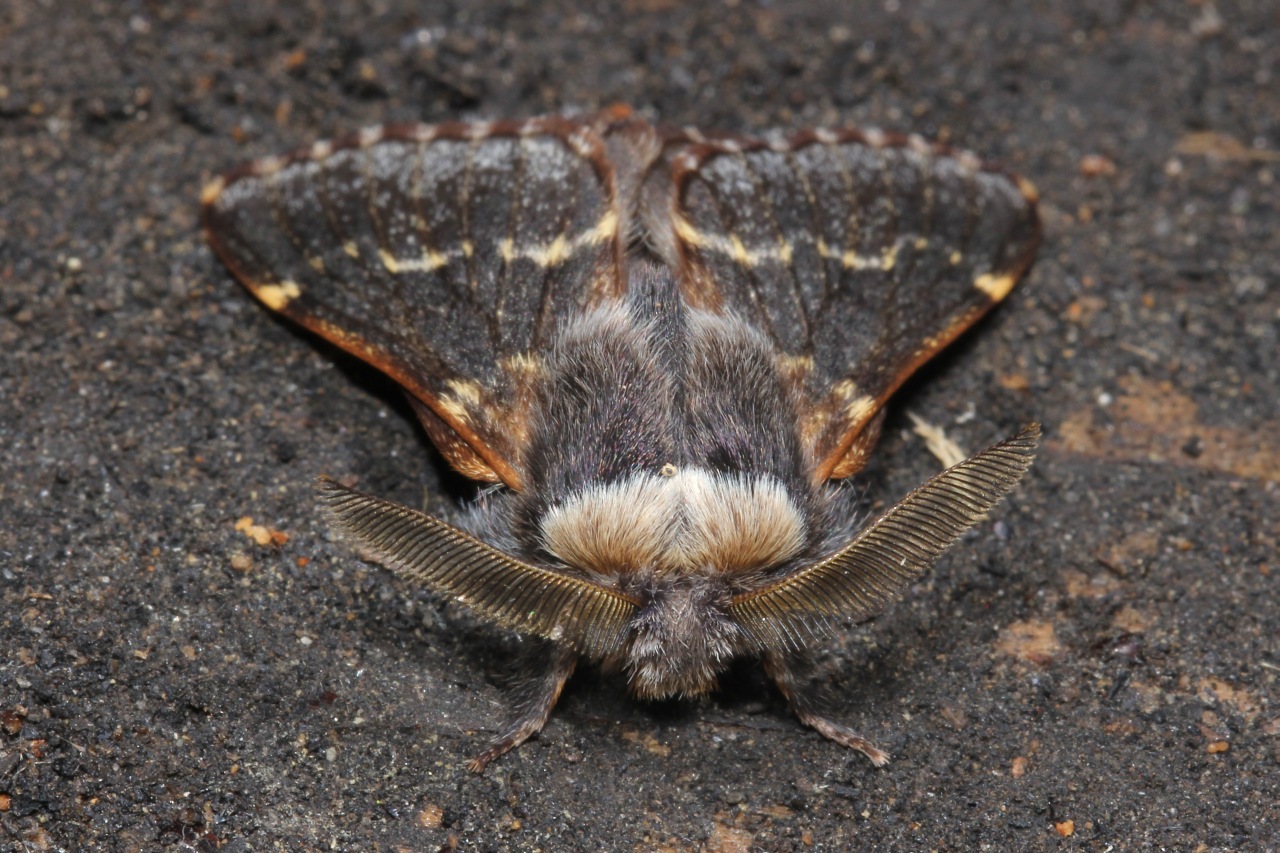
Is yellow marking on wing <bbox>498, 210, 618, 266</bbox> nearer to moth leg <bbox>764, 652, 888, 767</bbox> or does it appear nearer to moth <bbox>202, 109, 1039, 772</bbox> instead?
moth <bbox>202, 109, 1039, 772</bbox>

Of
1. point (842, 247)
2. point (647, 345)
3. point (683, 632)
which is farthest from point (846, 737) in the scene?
point (842, 247)

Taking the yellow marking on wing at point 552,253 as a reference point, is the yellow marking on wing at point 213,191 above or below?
below

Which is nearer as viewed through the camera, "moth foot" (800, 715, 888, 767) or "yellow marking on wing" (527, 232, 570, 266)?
"moth foot" (800, 715, 888, 767)

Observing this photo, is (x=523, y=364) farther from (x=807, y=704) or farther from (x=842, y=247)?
(x=807, y=704)

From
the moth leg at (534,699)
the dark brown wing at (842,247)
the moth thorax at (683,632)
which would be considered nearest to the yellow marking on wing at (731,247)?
the dark brown wing at (842,247)

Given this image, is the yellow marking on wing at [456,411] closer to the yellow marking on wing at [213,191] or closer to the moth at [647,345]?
the moth at [647,345]

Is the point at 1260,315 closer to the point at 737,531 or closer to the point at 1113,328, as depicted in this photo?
the point at 1113,328

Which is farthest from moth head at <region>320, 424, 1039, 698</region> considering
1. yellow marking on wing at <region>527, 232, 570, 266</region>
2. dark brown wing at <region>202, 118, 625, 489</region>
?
yellow marking on wing at <region>527, 232, 570, 266</region>
